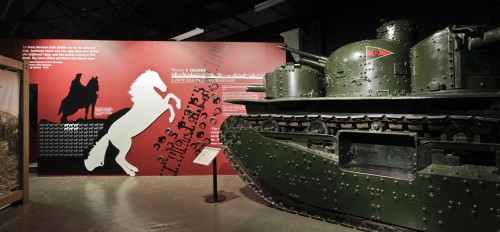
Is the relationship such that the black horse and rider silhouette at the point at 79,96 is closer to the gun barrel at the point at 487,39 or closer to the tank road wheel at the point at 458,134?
the tank road wheel at the point at 458,134

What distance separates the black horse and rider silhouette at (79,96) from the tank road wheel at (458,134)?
6862 mm

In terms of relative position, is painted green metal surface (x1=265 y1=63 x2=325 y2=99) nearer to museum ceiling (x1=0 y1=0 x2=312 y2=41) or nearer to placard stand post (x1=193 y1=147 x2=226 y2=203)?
placard stand post (x1=193 y1=147 x2=226 y2=203)

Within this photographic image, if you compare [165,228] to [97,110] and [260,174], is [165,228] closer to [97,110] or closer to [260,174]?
[260,174]

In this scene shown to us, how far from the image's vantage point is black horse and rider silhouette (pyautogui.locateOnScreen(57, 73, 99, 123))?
6.54 m

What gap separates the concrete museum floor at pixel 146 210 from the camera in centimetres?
368

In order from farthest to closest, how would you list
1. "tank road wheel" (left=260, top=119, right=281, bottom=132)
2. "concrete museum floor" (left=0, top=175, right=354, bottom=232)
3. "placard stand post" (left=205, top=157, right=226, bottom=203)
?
"placard stand post" (left=205, top=157, right=226, bottom=203) < "tank road wheel" (left=260, top=119, right=281, bottom=132) < "concrete museum floor" (left=0, top=175, right=354, bottom=232)

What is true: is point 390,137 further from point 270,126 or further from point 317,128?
point 270,126

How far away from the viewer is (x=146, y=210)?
4.32 m

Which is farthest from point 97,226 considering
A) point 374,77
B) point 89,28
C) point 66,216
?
point 89,28

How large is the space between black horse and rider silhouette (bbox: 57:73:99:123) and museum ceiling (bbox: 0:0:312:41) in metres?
4.03

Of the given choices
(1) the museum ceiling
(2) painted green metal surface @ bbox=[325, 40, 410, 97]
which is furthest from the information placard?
(1) the museum ceiling

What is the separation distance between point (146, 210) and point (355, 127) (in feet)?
11.2

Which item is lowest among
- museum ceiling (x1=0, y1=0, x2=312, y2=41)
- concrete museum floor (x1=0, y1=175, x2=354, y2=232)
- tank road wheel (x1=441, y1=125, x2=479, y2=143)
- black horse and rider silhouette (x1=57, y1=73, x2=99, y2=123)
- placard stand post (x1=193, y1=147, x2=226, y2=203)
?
concrete museum floor (x1=0, y1=175, x2=354, y2=232)

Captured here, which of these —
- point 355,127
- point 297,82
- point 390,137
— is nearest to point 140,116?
point 297,82
